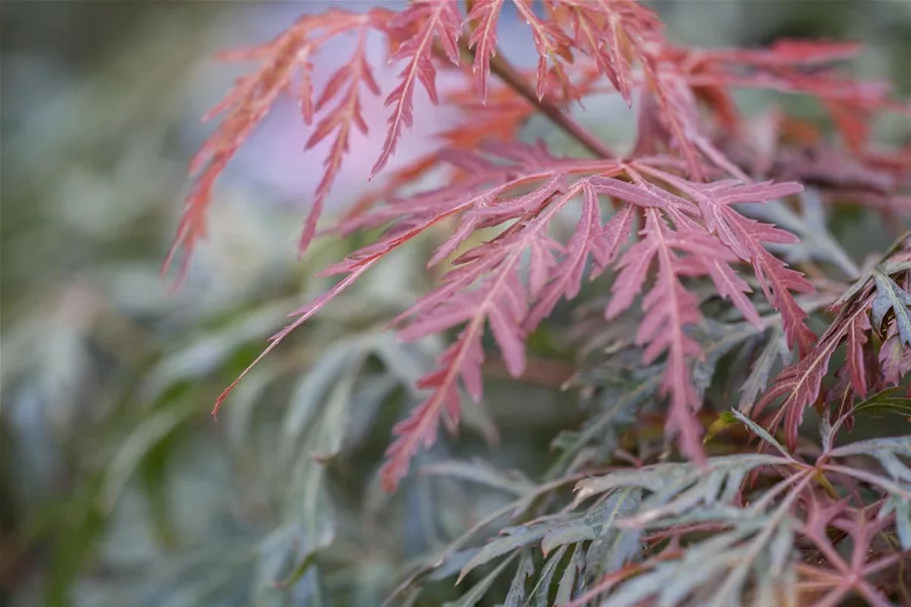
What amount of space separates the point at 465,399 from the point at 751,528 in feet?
1.34

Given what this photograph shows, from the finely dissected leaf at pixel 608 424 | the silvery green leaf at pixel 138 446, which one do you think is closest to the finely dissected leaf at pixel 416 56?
the finely dissected leaf at pixel 608 424

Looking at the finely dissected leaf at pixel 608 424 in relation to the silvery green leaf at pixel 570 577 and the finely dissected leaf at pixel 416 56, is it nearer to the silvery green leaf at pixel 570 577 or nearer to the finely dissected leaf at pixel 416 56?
the silvery green leaf at pixel 570 577

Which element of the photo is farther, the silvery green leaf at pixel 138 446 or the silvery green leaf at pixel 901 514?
the silvery green leaf at pixel 138 446

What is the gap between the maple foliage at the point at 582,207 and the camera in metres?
0.39

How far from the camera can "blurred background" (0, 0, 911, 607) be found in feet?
2.39

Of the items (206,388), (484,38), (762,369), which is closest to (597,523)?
(762,369)

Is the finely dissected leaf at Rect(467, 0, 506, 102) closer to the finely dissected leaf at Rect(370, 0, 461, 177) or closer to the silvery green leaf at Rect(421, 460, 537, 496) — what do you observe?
the finely dissected leaf at Rect(370, 0, 461, 177)

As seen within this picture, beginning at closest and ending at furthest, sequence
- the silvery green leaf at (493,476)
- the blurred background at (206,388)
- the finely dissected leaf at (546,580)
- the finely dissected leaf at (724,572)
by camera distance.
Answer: the finely dissected leaf at (724,572), the finely dissected leaf at (546,580), the silvery green leaf at (493,476), the blurred background at (206,388)

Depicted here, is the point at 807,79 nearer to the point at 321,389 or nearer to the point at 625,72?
the point at 625,72

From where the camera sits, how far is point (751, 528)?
0.37m

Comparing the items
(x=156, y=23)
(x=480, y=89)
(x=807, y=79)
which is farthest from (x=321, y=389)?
(x=156, y=23)

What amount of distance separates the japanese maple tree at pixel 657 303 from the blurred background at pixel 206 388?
18 centimetres

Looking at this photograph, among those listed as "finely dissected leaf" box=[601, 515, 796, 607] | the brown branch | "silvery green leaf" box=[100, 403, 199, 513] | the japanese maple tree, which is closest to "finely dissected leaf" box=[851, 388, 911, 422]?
the japanese maple tree

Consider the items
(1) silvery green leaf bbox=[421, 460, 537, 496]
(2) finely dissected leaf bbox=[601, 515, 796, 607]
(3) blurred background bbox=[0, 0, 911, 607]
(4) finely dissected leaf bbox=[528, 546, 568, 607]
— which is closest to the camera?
(2) finely dissected leaf bbox=[601, 515, 796, 607]
